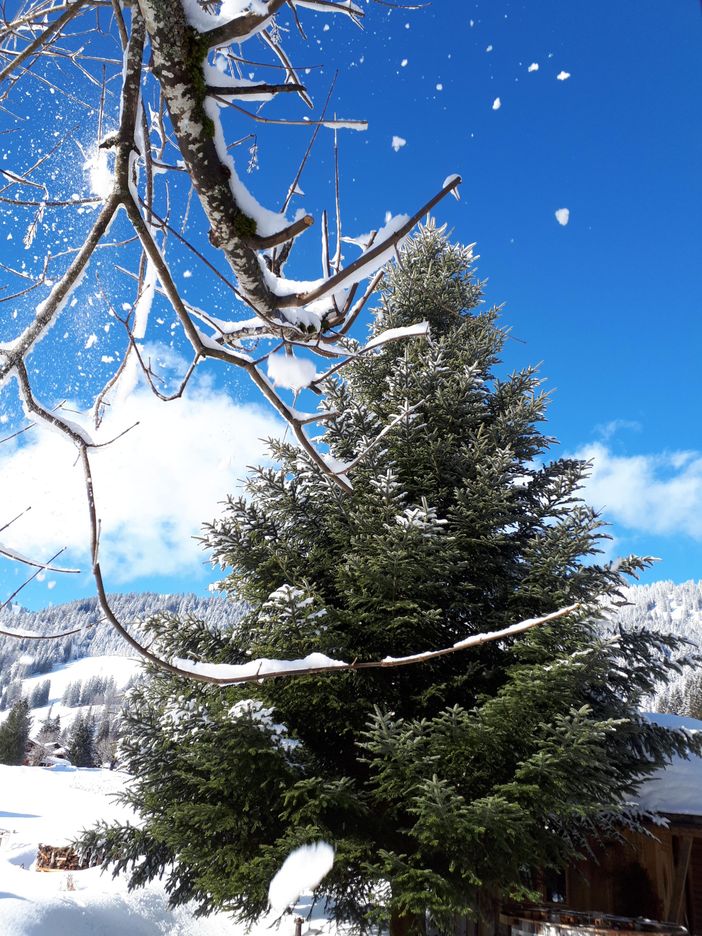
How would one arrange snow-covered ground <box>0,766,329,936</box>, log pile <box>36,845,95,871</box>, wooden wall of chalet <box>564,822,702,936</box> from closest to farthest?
1. snow-covered ground <box>0,766,329,936</box>
2. wooden wall of chalet <box>564,822,702,936</box>
3. log pile <box>36,845,95,871</box>

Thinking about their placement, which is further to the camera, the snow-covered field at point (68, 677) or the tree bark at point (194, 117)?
the snow-covered field at point (68, 677)

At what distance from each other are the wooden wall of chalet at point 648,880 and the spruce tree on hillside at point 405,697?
2.08 meters

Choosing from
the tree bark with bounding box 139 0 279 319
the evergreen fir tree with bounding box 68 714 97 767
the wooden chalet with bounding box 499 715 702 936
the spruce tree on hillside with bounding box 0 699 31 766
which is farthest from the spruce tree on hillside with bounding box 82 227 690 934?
the evergreen fir tree with bounding box 68 714 97 767

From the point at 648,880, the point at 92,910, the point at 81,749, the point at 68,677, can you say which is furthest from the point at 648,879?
the point at 68,677

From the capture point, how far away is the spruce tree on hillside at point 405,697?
477 centimetres

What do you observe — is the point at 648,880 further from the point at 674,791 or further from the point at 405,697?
the point at 405,697

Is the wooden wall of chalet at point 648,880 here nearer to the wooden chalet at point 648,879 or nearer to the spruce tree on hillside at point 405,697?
the wooden chalet at point 648,879

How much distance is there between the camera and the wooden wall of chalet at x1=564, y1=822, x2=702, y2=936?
736cm

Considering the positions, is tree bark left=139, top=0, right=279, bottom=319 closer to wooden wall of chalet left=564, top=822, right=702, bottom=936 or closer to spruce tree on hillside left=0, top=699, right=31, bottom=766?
wooden wall of chalet left=564, top=822, right=702, bottom=936

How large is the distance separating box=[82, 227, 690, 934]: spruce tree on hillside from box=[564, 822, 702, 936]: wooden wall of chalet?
A: 2.08 metres

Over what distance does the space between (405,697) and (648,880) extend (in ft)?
17.5

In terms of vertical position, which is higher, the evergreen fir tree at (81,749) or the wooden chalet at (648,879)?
the wooden chalet at (648,879)

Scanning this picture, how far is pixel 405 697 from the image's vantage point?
620cm

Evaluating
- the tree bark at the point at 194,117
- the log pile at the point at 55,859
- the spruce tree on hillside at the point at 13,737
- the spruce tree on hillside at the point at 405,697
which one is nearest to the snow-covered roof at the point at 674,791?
the spruce tree on hillside at the point at 405,697
